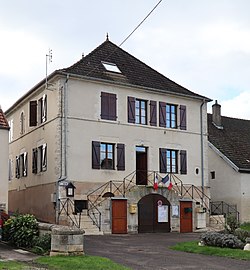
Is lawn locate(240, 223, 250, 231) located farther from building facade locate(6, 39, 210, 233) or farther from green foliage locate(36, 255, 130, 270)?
green foliage locate(36, 255, 130, 270)

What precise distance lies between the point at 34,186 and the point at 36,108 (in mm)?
4730

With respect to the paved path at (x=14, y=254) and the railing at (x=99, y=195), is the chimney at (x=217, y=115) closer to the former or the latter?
the railing at (x=99, y=195)

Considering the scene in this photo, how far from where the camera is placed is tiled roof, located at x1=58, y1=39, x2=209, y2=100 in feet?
98.1

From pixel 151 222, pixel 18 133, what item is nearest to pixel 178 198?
pixel 151 222

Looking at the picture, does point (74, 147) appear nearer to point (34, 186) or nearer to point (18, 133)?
point (34, 186)

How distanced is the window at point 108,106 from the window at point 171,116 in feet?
13.0

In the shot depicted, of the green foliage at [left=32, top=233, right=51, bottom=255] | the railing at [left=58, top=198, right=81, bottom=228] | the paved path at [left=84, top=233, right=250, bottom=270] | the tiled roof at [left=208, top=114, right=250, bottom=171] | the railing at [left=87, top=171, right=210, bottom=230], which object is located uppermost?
the tiled roof at [left=208, top=114, right=250, bottom=171]

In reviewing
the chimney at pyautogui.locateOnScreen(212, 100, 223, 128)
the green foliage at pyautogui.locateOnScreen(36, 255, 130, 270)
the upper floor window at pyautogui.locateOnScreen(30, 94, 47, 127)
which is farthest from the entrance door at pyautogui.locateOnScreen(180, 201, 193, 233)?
the green foliage at pyautogui.locateOnScreen(36, 255, 130, 270)

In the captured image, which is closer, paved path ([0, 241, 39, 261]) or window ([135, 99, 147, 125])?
paved path ([0, 241, 39, 261])

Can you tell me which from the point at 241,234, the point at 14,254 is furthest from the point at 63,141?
the point at 14,254

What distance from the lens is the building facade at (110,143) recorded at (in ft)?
92.9

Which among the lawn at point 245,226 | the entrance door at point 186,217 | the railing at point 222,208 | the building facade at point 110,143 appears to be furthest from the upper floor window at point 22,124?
the lawn at point 245,226

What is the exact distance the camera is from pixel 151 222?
29.9 meters

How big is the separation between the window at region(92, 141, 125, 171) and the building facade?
0.19ft
